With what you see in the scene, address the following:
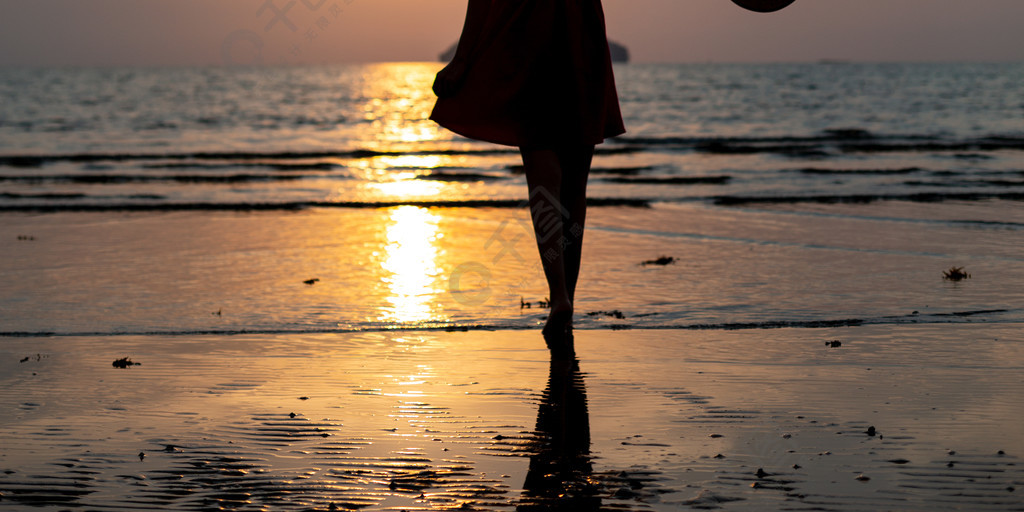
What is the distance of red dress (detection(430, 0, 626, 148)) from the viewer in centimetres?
396

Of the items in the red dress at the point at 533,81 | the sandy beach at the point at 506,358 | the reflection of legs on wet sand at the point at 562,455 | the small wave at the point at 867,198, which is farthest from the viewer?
the small wave at the point at 867,198

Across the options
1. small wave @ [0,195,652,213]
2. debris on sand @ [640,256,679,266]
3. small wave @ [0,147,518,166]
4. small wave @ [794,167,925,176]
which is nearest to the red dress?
debris on sand @ [640,256,679,266]

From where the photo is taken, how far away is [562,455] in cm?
254

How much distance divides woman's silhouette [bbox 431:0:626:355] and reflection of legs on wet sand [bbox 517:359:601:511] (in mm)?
740

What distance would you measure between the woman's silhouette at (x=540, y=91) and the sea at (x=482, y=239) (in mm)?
523

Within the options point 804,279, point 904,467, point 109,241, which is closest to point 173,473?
point 904,467

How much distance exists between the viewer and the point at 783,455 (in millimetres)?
2477

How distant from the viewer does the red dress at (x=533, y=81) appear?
13.0ft

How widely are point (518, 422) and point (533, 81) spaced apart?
1.61 meters

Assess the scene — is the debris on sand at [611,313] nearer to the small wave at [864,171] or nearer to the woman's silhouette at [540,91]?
the woman's silhouette at [540,91]

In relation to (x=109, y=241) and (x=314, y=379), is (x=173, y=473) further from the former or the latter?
(x=109, y=241)

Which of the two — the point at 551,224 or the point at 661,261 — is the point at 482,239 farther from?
the point at 551,224

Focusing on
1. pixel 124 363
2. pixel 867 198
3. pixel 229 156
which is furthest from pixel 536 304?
pixel 229 156

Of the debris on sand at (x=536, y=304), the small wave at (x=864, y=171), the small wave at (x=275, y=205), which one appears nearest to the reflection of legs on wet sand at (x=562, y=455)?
the debris on sand at (x=536, y=304)
